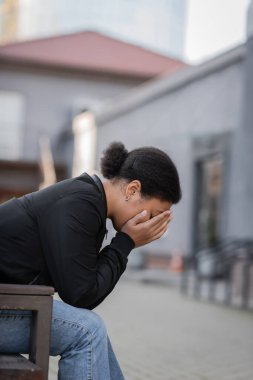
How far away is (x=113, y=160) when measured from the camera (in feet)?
9.59

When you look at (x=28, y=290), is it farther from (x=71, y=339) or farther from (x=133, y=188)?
(x=133, y=188)

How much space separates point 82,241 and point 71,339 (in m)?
0.35

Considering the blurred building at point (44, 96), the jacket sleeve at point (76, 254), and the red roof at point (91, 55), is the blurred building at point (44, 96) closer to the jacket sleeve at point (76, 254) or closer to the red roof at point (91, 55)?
the red roof at point (91, 55)

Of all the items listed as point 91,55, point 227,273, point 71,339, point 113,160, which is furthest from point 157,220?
point 91,55

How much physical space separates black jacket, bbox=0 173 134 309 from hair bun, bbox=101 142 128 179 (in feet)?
0.37

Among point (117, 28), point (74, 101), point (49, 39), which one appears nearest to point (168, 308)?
point (74, 101)

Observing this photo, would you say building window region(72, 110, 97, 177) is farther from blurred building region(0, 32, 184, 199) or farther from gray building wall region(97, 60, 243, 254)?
gray building wall region(97, 60, 243, 254)

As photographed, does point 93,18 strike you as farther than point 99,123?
Yes

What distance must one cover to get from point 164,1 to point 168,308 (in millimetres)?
30697

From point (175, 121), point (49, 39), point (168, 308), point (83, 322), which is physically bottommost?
point (168, 308)

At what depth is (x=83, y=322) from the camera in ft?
8.64

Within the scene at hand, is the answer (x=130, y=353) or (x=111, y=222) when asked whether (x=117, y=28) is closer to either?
(x=130, y=353)

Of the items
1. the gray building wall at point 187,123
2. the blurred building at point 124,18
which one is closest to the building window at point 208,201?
the gray building wall at point 187,123

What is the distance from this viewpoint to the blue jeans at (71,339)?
2604 mm
